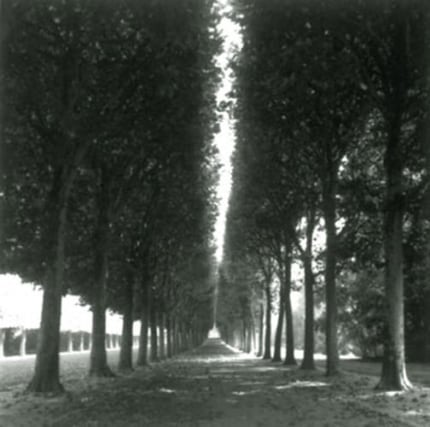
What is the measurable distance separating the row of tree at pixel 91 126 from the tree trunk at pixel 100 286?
0.15ft

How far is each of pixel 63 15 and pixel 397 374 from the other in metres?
13.6

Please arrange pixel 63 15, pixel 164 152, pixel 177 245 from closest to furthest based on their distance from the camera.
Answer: pixel 63 15, pixel 164 152, pixel 177 245

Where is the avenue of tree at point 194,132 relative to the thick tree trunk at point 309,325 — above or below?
above

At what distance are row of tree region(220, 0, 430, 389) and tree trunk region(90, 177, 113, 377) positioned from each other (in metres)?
6.89

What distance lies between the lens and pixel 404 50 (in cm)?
1831

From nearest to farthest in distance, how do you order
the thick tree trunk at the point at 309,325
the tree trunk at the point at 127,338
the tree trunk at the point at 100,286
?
the tree trunk at the point at 100,286, the thick tree trunk at the point at 309,325, the tree trunk at the point at 127,338

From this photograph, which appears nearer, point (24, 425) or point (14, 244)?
point (24, 425)

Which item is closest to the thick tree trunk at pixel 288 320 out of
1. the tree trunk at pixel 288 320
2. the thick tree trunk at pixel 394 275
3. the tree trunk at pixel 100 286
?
the tree trunk at pixel 288 320

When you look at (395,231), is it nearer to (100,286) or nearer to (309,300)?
(100,286)

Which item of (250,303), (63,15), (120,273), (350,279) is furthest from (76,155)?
(250,303)

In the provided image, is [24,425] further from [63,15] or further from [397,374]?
[397,374]

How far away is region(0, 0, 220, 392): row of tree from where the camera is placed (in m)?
15.0

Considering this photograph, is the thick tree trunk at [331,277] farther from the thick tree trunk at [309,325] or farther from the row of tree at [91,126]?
the row of tree at [91,126]

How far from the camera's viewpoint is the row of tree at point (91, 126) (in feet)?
49.1
